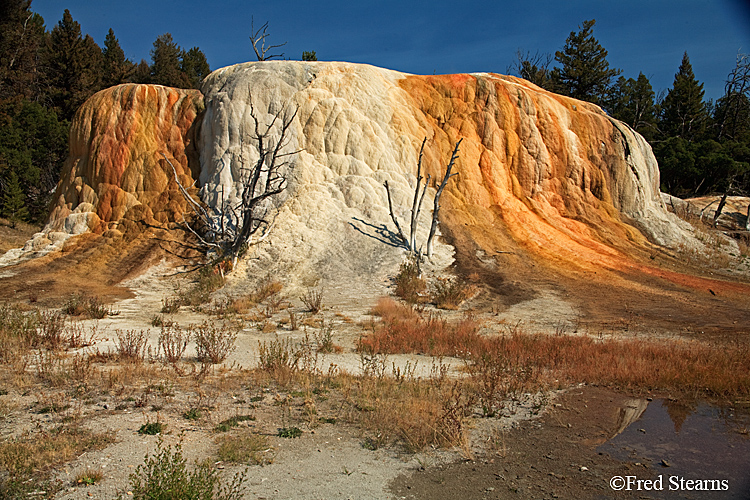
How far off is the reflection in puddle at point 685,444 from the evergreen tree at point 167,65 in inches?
1393

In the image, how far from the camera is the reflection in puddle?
191 inches

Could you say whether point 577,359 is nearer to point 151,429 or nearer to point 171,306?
point 151,429

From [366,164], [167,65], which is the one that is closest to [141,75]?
[167,65]

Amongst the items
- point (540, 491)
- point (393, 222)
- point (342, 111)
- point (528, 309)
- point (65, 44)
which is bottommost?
point (540, 491)

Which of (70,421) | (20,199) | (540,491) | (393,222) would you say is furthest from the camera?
(20,199)

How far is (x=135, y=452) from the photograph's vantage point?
496 centimetres

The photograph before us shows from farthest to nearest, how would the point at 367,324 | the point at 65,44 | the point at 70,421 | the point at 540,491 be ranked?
the point at 65,44, the point at 367,324, the point at 70,421, the point at 540,491

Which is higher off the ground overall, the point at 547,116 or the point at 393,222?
the point at 547,116

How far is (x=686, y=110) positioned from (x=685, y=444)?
139 feet

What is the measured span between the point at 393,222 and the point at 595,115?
38.4 feet

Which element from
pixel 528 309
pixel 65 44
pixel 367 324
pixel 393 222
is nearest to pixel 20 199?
pixel 65 44

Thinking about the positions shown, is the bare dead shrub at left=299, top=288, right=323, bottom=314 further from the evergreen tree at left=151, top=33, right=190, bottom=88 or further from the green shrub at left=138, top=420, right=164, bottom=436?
the evergreen tree at left=151, top=33, right=190, bottom=88

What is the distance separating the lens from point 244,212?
1738 cm

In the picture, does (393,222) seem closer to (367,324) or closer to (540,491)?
(367,324)
